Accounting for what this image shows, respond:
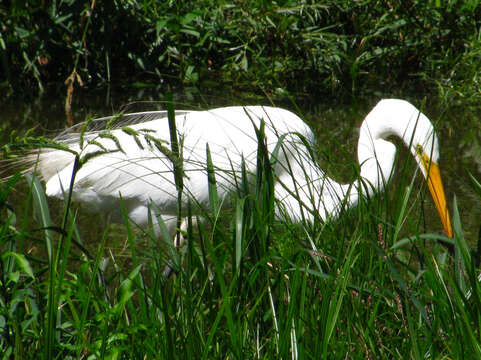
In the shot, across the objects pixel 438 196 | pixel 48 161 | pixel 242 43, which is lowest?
pixel 438 196

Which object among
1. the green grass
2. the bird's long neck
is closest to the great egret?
the bird's long neck

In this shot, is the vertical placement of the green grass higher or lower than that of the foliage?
lower

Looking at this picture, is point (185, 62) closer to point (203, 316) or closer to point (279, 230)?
point (279, 230)

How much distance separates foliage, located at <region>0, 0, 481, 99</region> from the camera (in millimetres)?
5207

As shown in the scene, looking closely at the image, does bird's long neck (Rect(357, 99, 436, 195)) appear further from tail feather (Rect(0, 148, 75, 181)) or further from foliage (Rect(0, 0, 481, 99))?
foliage (Rect(0, 0, 481, 99))

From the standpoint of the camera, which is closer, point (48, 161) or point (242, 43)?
point (48, 161)

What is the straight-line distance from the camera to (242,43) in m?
5.46

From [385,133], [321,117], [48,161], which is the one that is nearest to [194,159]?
[48,161]

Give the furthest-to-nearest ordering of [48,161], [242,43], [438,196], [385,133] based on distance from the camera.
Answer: [242,43] < [385,133] < [48,161] < [438,196]

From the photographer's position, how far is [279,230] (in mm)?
2211

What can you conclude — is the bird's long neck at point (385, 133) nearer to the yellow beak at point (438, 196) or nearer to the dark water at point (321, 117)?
the yellow beak at point (438, 196)

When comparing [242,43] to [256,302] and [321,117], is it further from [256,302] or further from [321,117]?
[256,302]

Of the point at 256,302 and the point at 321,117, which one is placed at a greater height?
the point at 321,117

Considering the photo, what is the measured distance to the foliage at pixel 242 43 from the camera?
17.1 ft
